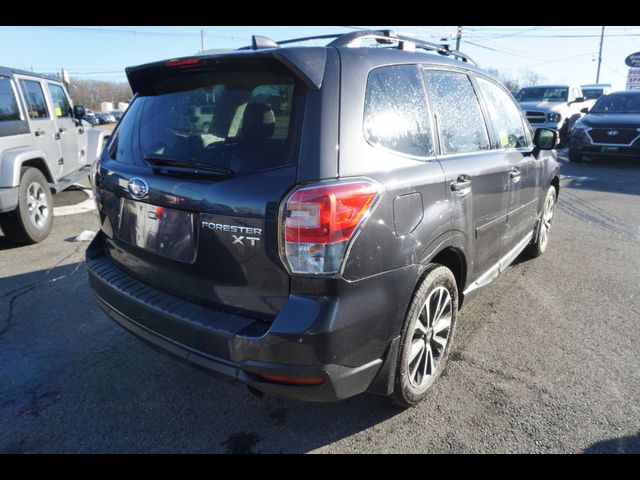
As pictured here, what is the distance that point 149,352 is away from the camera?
312 cm

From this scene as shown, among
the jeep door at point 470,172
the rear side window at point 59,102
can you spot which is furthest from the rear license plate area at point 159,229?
the rear side window at point 59,102

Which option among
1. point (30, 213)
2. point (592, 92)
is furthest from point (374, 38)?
point (592, 92)

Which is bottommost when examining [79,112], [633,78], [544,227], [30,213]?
[544,227]

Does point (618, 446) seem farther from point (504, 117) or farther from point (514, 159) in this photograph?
point (504, 117)

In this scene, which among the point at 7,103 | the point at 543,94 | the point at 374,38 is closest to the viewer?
the point at 374,38

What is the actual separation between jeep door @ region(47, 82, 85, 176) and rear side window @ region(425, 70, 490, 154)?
5.96 m

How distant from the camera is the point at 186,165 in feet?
7.05

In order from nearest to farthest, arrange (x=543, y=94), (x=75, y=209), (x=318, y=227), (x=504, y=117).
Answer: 1. (x=318, y=227)
2. (x=504, y=117)
3. (x=75, y=209)
4. (x=543, y=94)

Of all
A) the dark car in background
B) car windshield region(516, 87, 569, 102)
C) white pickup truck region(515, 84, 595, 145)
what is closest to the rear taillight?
the dark car in background

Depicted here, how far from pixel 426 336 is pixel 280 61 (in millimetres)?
1641

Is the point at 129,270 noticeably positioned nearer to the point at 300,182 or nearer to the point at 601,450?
the point at 300,182

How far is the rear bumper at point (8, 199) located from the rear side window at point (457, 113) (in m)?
4.70

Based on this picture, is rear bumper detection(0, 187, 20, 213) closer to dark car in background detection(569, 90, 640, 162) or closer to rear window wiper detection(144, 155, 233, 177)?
rear window wiper detection(144, 155, 233, 177)

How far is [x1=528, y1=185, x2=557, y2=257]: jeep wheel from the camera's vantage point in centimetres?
483
